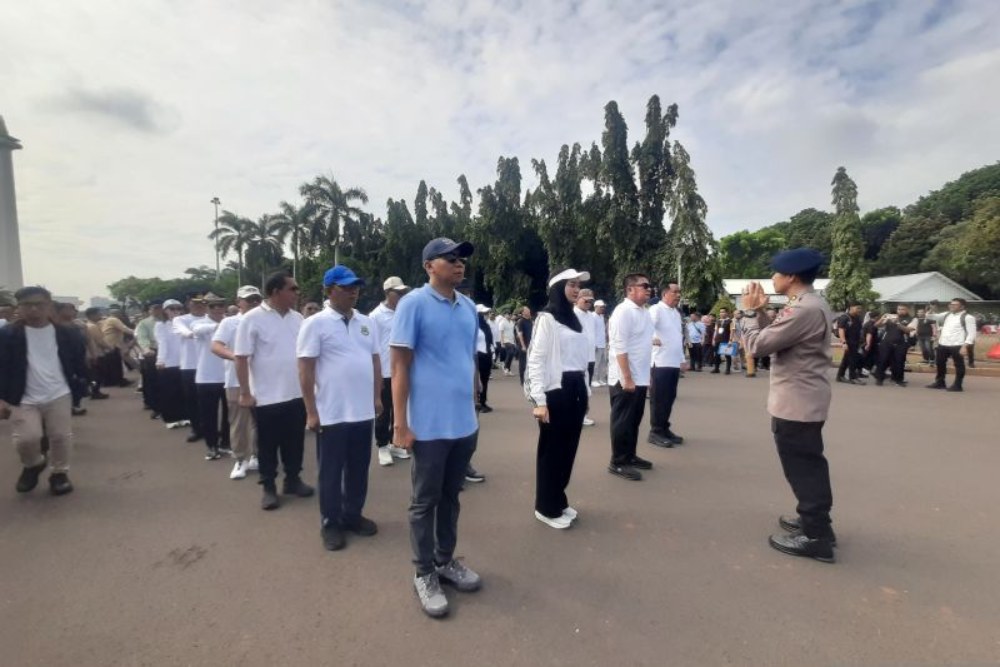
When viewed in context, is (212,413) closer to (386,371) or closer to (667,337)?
(386,371)

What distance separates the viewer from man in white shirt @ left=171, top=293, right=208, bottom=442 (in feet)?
20.7

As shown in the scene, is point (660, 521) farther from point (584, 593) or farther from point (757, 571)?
point (584, 593)

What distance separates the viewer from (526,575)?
3.18m

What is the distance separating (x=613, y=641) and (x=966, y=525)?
332cm

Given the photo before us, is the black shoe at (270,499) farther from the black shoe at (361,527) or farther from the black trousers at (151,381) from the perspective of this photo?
the black trousers at (151,381)

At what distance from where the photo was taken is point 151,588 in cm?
306

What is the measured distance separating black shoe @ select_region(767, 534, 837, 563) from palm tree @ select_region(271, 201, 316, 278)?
4008cm

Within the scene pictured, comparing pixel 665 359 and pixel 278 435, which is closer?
pixel 278 435

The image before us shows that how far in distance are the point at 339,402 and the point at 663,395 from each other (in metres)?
4.10

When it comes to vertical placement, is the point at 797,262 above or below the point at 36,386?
above

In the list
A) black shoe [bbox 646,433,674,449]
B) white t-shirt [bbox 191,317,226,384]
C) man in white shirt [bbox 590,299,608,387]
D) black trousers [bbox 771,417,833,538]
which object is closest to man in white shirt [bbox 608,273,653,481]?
black shoe [bbox 646,433,674,449]

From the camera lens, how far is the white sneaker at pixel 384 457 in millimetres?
5528

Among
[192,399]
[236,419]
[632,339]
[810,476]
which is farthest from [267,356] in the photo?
[810,476]

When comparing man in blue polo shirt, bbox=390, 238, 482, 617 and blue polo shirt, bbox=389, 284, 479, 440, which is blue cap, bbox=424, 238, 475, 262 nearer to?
man in blue polo shirt, bbox=390, 238, 482, 617
